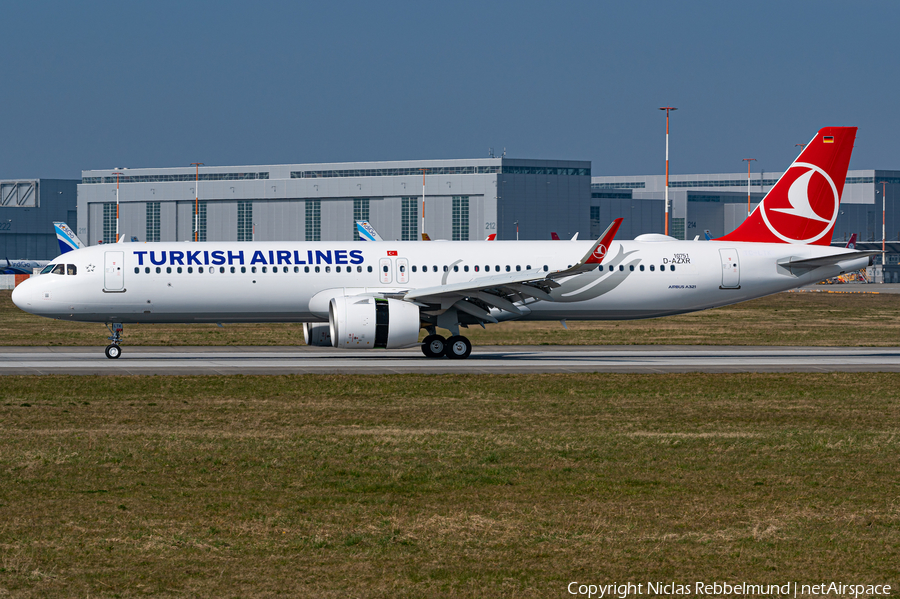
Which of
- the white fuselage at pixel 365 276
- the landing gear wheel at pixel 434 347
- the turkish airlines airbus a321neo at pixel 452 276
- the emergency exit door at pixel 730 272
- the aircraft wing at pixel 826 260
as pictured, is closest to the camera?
the turkish airlines airbus a321neo at pixel 452 276

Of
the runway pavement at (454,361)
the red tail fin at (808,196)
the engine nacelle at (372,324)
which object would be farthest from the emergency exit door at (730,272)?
the engine nacelle at (372,324)

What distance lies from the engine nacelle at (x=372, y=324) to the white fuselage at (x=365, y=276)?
2105 mm

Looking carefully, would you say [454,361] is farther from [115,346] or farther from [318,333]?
[115,346]

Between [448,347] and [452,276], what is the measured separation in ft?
7.84

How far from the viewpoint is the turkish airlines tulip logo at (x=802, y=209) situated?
3691 centimetres

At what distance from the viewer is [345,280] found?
34750 mm

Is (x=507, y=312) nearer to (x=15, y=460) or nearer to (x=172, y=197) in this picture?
(x=15, y=460)

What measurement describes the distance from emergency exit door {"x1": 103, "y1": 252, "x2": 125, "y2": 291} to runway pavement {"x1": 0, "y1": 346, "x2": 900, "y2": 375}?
2300mm

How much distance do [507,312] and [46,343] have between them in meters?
Answer: 18.9

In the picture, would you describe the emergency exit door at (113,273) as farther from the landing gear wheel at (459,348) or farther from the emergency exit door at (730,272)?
the emergency exit door at (730,272)

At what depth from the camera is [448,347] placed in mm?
34500

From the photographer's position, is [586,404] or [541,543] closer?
[541,543]

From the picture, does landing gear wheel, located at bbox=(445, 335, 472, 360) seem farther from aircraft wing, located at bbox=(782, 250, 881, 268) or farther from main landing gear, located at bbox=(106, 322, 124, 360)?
aircraft wing, located at bbox=(782, 250, 881, 268)

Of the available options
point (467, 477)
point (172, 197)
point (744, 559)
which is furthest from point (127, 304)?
point (172, 197)
